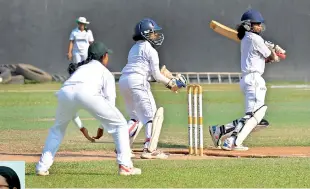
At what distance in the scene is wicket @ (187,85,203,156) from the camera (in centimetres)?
1290

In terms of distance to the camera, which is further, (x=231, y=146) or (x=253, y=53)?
(x=253, y=53)

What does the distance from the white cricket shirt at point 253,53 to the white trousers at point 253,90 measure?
0.11m

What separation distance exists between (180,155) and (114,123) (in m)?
2.65

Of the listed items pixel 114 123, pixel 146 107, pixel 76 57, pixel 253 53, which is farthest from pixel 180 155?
pixel 76 57

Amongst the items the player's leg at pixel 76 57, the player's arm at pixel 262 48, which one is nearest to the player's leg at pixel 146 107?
the player's arm at pixel 262 48

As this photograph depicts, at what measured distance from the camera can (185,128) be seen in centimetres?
1775

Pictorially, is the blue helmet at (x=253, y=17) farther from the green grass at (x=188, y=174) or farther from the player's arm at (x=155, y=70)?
the green grass at (x=188, y=174)

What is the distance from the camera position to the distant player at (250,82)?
13.9 meters

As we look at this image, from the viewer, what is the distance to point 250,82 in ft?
45.8

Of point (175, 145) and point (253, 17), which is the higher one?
point (253, 17)

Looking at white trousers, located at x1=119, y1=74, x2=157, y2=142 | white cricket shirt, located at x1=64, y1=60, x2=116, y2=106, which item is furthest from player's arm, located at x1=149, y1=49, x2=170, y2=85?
white cricket shirt, located at x1=64, y1=60, x2=116, y2=106

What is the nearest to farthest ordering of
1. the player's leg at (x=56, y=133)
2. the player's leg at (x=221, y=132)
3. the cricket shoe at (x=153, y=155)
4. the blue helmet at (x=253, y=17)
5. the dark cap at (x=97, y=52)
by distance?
1. the player's leg at (x=56, y=133)
2. the dark cap at (x=97, y=52)
3. the cricket shoe at (x=153, y=155)
4. the blue helmet at (x=253, y=17)
5. the player's leg at (x=221, y=132)

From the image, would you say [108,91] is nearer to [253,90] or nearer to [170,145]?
[253,90]

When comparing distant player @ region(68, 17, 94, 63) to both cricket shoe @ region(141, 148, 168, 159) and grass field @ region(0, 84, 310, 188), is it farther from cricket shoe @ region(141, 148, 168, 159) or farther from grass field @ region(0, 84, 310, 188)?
cricket shoe @ region(141, 148, 168, 159)
